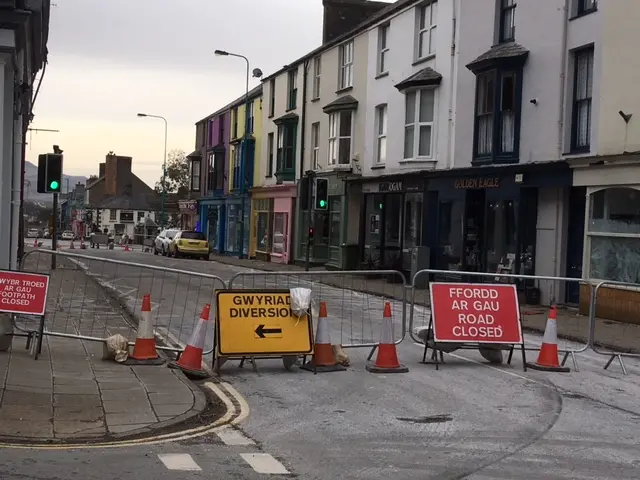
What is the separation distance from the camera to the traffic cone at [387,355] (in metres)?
10.5

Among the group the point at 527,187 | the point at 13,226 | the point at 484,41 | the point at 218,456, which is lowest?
the point at 218,456

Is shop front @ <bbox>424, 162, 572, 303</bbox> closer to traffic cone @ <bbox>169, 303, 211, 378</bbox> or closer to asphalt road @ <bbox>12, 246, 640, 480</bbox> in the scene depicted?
asphalt road @ <bbox>12, 246, 640, 480</bbox>

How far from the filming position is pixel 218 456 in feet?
21.4

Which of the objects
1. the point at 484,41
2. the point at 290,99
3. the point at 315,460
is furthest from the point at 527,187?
the point at 290,99

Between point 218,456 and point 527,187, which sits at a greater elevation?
point 527,187

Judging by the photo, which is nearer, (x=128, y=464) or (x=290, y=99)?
(x=128, y=464)

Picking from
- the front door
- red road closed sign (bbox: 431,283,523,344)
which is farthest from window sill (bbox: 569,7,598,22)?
red road closed sign (bbox: 431,283,523,344)

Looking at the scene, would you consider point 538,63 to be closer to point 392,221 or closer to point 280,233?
point 392,221

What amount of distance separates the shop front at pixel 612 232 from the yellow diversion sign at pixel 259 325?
9.10m

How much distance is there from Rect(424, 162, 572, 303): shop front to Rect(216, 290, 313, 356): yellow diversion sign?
332 inches

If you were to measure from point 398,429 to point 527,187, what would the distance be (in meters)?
14.7

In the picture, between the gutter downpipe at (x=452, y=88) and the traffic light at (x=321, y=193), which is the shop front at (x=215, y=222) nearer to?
the traffic light at (x=321, y=193)

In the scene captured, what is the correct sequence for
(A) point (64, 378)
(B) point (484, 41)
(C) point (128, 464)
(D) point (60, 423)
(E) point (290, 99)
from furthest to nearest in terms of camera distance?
1. (E) point (290, 99)
2. (B) point (484, 41)
3. (A) point (64, 378)
4. (D) point (60, 423)
5. (C) point (128, 464)

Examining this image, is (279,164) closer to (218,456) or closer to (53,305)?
(53,305)
